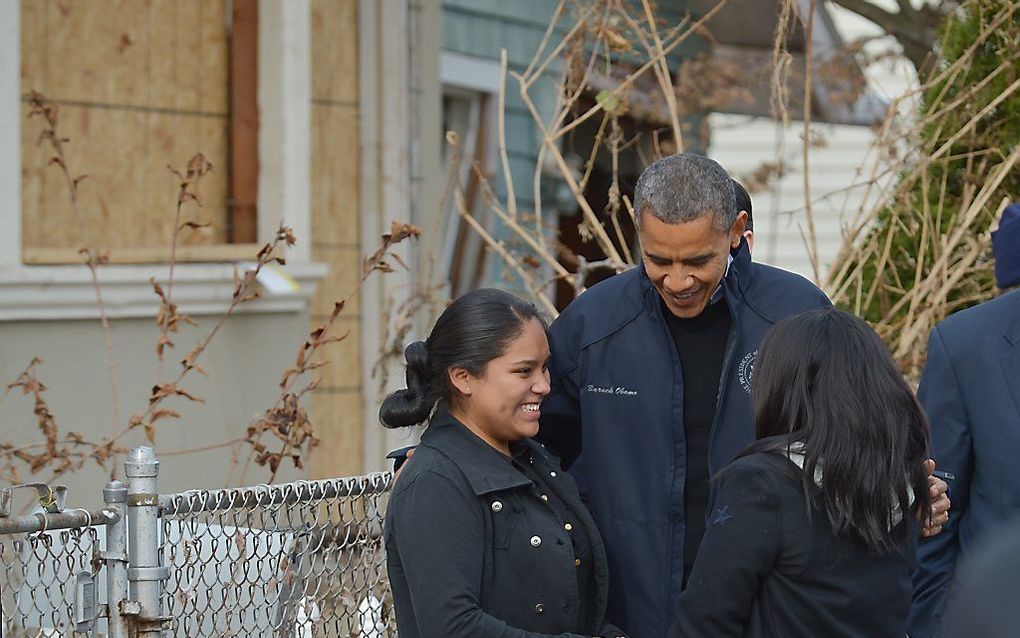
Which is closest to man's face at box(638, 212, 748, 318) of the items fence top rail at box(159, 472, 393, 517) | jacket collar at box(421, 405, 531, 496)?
jacket collar at box(421, 405, 531, 496)

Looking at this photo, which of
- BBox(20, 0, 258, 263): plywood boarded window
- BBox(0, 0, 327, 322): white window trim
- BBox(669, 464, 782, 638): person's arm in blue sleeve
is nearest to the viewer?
BBox(669, 464, 782, 638): person's arm in blue sleeve

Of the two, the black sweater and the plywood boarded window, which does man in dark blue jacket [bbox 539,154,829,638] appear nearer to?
Answer: the black sweater

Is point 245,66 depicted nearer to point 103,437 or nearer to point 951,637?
point 103,437

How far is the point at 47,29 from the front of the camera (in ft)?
22.8

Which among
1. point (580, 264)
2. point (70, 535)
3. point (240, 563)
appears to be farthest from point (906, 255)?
point (70, 535)

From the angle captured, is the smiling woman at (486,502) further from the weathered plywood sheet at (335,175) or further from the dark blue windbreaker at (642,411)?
the weathered plywood sheet at (335,175)

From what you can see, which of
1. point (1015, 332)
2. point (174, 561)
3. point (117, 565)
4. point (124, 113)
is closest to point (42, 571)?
point (117, 565)

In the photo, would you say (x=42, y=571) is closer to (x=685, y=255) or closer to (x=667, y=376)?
(x=667, y=376)

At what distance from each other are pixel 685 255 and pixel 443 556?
880 millimetres

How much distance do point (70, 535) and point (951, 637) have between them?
2.38 m

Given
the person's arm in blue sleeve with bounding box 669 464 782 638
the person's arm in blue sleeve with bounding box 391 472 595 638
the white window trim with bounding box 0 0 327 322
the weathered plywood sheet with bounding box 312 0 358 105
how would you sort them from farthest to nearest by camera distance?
the weathered plywood sheet with bounding box 312 0 358 105
the white window trim with bounding box 0 0 327 322
the person's arm in blue sleeve with bounding box 391 472 595 638
the person's arm in blue sleeve with bounding box 669 464 782 638

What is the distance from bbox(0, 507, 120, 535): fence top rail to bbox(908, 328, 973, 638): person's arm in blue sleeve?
1.92 m

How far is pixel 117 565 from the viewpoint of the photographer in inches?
138

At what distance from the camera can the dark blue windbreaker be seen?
11.5 feet
